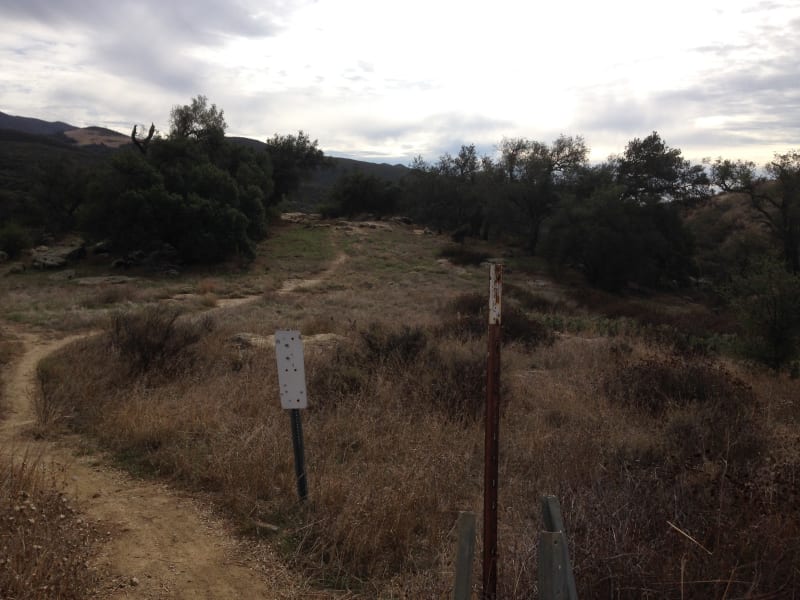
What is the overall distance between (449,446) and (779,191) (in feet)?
110

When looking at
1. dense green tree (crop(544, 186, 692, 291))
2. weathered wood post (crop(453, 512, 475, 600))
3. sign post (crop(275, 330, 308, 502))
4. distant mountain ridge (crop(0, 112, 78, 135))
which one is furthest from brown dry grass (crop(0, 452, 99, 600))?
distant mountain ridge (crop(0, 112, 78, 135))

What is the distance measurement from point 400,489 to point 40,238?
123ft

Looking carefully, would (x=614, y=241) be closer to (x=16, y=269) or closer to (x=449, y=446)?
(x=449, y=446)

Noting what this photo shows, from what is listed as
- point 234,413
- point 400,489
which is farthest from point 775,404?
point 234,413

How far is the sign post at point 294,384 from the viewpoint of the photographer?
4070 mm

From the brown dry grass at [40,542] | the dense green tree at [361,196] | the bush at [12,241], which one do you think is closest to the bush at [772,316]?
the brown dry grass at [40,542]

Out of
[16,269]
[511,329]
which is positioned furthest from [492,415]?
[16,269]

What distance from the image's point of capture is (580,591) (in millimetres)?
2875

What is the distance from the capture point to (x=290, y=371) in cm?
410

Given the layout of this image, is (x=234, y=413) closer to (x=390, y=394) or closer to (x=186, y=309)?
(x=390, y=394)

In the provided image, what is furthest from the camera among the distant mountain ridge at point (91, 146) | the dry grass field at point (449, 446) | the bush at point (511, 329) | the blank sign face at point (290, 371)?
the distant mountain ridge at point (91, 146)

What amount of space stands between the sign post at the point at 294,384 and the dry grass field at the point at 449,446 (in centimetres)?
27

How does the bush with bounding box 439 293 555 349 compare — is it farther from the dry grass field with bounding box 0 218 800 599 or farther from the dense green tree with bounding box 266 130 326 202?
the dense green tree with bounding box 266 130 326 202

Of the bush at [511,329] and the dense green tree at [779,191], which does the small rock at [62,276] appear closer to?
the bush at [511,329]
